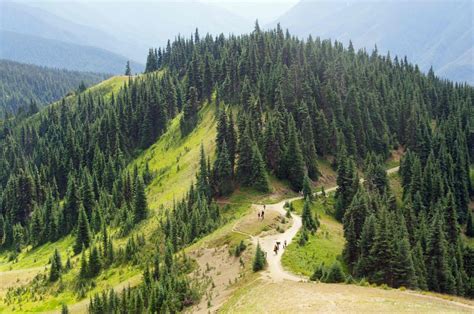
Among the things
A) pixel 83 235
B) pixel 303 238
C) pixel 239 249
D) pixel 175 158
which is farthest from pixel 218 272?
pixel 175 158

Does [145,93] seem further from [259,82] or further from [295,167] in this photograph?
[295,167]

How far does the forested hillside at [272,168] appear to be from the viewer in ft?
232

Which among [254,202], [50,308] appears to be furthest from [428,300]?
[50,308]

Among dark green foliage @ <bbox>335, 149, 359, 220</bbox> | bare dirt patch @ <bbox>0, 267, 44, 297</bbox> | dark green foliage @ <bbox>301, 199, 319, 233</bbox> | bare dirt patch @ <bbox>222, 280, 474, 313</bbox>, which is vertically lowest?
bare dirt patch @ <bbox>0, 267, 44, 297</bbox>

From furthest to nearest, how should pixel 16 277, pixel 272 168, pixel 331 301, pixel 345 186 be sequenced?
pixel 272 168
pixel 345 186
pixel 16 277
pixel 331 301

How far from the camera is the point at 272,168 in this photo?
367 ft

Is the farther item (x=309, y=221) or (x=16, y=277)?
(x=16, y=277)

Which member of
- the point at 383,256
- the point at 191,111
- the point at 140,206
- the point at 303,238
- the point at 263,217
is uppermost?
the point at 191,111

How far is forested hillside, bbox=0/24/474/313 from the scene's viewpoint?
70688mm

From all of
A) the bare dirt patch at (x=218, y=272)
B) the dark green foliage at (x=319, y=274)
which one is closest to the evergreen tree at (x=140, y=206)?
the bare dirt patch at (x=218, y=272)

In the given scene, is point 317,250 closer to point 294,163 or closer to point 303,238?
point 303,238

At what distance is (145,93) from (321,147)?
8856 centimetres

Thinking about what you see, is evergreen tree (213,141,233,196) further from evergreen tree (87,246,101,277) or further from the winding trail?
evergreen tree (87,246,101,277)

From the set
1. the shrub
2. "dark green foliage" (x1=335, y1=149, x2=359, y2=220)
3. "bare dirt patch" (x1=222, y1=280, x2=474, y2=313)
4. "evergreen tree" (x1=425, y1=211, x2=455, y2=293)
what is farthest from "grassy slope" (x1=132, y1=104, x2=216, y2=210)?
"bare dirt patch" (x1=222, y1=280, x2=474, y2=313)
